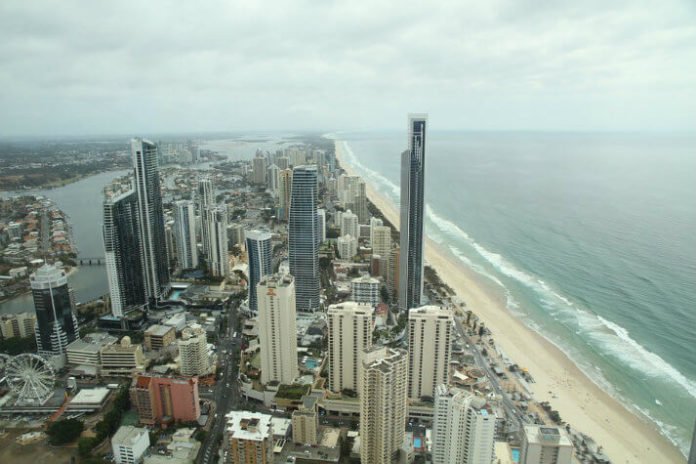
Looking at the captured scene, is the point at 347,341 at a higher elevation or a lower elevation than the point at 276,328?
→ lower

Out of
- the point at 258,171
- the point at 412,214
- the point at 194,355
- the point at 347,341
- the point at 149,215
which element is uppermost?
the point at 412,214

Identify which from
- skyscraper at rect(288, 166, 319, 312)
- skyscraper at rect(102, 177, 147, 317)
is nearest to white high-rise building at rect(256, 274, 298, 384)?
skyscraper at rect(288, 166, 319, 312)

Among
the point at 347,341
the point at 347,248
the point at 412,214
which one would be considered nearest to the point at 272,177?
the point at 347,248

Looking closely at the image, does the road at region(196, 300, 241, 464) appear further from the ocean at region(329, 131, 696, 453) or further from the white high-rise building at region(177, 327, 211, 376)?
the ocean at region(329, 131, 696, 453)

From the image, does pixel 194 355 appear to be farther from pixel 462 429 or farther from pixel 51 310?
pixel 462 429

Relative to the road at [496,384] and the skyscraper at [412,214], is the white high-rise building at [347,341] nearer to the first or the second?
the road at [496,384]

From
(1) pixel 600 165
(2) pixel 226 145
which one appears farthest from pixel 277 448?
(1) pixel 600 165
